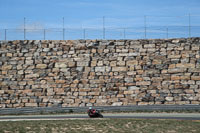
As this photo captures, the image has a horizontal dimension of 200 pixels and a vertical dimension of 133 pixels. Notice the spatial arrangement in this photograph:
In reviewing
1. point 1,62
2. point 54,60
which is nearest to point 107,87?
point 54,60

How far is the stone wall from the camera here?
32.6 meters

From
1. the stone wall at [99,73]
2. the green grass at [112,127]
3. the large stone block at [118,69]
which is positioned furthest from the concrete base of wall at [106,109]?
the green grass at [112,127]

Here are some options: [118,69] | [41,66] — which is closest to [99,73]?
[118,69]

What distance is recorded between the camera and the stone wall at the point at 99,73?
3262 cm

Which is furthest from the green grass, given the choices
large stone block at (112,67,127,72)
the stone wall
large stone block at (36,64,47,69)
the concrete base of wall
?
large stone block at (36,64,47,69)

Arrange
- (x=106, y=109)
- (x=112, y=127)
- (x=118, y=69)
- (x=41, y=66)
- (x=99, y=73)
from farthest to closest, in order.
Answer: (x=41, y=66) → (x=99, y=73) → (x=118, y=69) → (x=106, y=109) → (x=112, y=127)

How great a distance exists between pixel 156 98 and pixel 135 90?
6.12 ft

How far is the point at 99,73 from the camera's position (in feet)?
110

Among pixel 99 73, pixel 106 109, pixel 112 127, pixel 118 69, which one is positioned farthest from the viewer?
pixel 99 73

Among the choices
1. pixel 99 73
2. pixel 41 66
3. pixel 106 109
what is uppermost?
pixel 41 66

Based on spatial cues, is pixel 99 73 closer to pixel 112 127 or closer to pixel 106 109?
pixel 106 109

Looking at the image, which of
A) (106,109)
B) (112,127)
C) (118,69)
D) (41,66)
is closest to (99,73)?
(118,69)

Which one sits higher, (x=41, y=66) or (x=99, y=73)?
(x=41, y=66)

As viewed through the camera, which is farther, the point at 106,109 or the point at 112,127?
the point at 106,109
